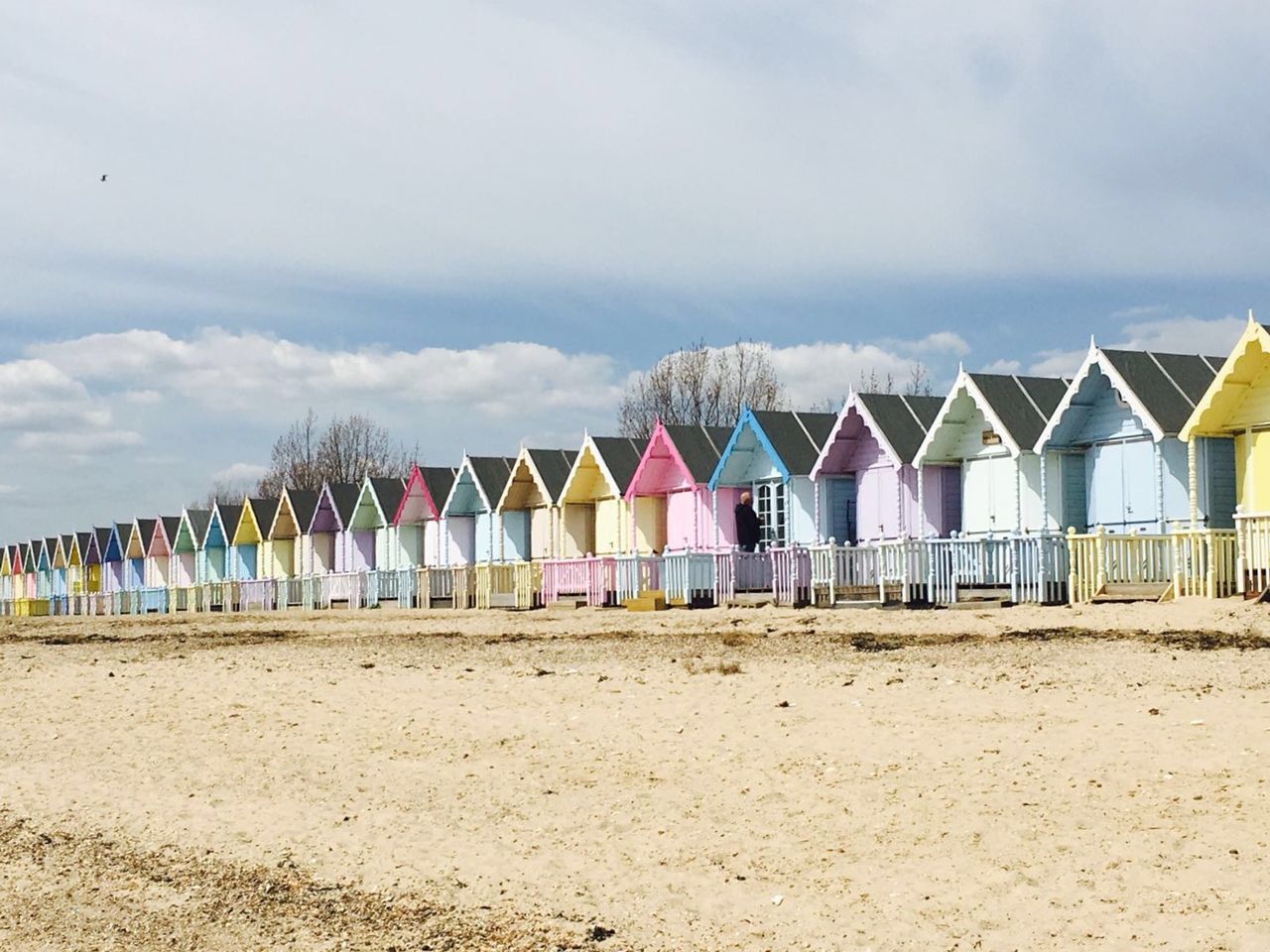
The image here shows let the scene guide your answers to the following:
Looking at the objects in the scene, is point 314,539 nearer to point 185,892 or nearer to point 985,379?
point 985,379

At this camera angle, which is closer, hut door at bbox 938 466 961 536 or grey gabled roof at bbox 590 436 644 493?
hut door at bbox 938 466 961 536

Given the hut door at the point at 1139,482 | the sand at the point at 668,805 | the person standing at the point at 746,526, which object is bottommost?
the sand at the point at 668,805

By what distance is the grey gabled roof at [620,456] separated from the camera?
113ft

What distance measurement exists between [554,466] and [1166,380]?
55.7ft

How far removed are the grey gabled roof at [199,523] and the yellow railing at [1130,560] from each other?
41.6 metres

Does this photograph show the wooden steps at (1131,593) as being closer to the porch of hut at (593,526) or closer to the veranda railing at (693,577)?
the veranda railing at (693,577)

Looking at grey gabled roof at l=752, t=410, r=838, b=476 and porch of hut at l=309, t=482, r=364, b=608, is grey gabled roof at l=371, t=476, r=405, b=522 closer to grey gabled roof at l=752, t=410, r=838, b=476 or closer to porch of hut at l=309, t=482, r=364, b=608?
porch of hut at l=309, t=482, r=364, b=608

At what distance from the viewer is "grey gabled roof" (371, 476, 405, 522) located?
44719 millimetres

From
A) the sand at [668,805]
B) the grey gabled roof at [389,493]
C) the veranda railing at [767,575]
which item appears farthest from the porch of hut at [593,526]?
the sand at [668,805]

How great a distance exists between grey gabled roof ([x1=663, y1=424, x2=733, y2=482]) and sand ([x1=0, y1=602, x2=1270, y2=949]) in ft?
53.9

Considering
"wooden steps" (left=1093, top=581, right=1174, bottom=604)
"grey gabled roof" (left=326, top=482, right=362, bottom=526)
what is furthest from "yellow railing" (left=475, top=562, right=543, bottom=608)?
"wooden steps" (left=1093, top=581, right=1174, bottom=604)

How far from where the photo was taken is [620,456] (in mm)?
34938

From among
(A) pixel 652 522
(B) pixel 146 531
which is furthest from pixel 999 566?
(B) pixel 146 531

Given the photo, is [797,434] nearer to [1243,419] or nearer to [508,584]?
[508,584]
